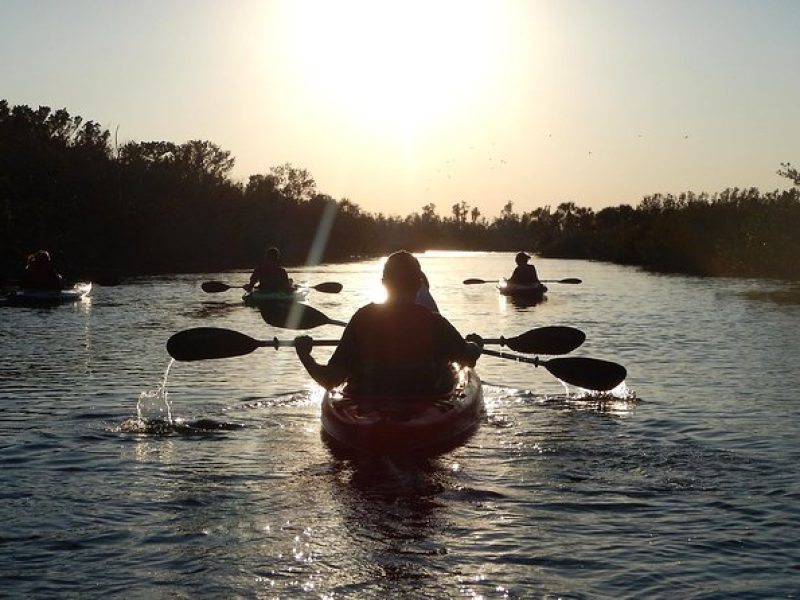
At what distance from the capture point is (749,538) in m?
7.91

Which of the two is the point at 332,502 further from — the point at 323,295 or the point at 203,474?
the point at 323,295

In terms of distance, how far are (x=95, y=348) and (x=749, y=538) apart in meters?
16.1

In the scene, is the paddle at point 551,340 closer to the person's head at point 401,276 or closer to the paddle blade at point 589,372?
the paddle blade at point 589,372

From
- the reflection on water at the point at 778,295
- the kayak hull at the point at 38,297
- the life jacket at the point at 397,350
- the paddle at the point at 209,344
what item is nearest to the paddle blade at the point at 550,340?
the paddle at the point at 209,344

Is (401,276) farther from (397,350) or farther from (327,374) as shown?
(327,374)

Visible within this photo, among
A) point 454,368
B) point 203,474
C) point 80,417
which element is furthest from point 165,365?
point 203,474

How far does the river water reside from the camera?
23.1 feet

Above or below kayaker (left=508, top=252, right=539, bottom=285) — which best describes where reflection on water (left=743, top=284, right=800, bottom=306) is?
below

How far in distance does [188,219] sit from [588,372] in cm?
8009

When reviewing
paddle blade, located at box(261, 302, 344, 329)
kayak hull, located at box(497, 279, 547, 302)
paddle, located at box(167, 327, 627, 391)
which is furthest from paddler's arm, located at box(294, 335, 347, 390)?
kayak hull, located at box(497, 279, 547, 302)

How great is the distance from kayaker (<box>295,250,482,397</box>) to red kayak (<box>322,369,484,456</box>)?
0.18 meters

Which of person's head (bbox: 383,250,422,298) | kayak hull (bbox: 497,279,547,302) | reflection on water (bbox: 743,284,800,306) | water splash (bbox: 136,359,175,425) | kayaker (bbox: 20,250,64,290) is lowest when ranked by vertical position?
water splash (bbox: 136,359,175,425)

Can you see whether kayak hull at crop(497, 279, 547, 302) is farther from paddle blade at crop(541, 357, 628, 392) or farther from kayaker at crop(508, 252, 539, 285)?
paddle blade at crop(541, 357, 628, 392)

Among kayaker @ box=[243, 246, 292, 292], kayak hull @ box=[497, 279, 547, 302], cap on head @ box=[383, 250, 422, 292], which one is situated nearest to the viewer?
cap on head @ box=[383, 250, 422, 292]
